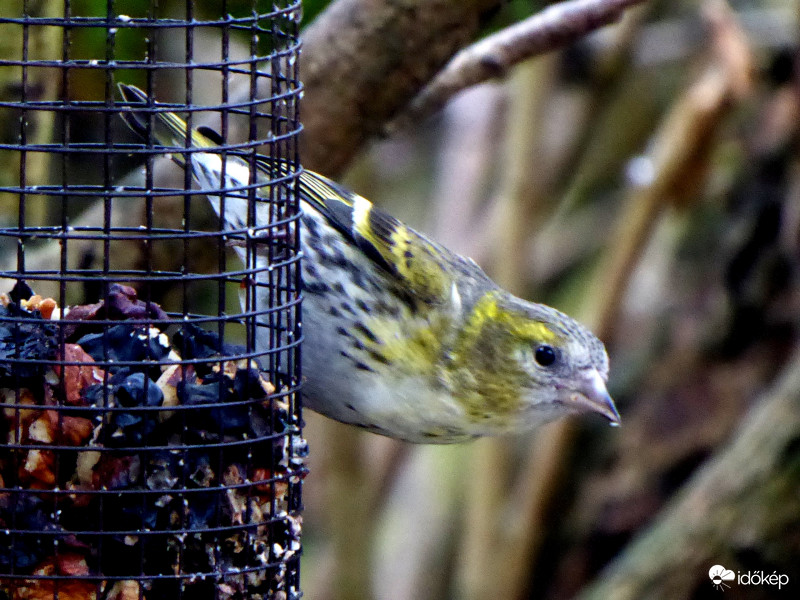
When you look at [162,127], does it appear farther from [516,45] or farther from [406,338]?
[516,45]

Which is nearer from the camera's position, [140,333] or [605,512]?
[140,333]

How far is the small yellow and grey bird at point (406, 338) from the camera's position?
402cm

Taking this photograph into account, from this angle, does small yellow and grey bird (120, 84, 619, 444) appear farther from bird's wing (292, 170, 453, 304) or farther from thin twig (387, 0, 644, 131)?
thin twig (387, 0, 644, 131)

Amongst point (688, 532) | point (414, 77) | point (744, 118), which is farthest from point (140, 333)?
point (744, 118)

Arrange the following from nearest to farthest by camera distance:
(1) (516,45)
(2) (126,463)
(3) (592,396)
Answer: (2) (126,463), (3) (592,396), (1) (516,45)

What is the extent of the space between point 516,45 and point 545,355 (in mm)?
1160

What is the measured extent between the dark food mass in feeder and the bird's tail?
22.4 inches

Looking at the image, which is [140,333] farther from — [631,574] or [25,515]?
[631,574]

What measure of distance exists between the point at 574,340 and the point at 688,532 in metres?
1.74

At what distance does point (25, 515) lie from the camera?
9.98 feet

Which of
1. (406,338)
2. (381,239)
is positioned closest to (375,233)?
(381,239)

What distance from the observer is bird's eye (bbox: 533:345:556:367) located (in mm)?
4289

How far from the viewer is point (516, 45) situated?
4.59m

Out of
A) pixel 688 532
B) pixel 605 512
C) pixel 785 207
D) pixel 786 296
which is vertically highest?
pixel 785 207
